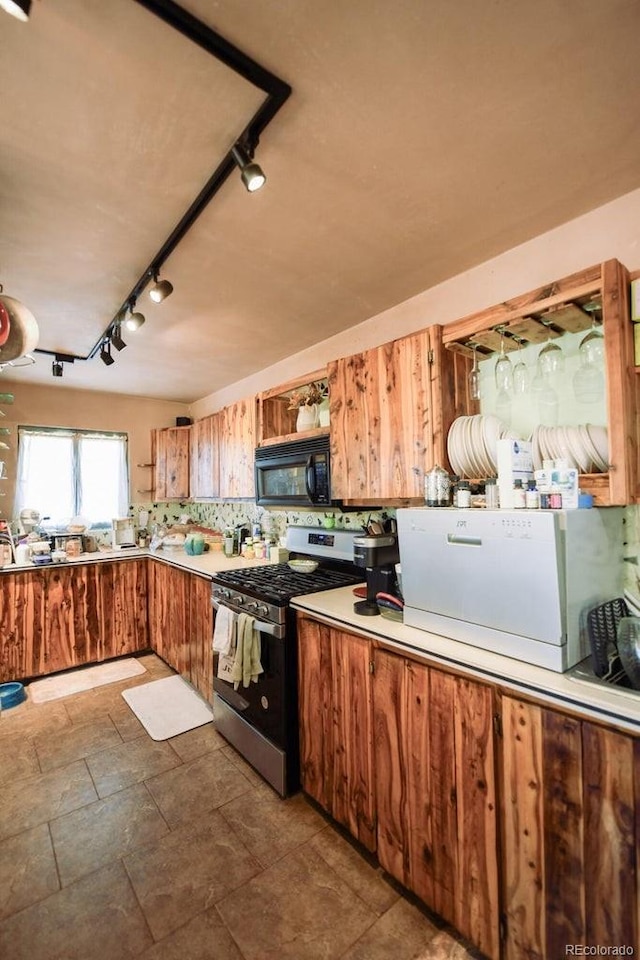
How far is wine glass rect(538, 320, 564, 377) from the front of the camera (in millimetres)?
1585

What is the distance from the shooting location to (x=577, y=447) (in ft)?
4.65

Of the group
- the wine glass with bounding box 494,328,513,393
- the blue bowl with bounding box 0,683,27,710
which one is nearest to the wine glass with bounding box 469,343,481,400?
the wine glass with bounding box 494,328,513,393

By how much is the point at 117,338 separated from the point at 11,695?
268cm

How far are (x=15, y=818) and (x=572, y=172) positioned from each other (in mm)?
3549

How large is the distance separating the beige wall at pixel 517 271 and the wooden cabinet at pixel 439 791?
1654mm

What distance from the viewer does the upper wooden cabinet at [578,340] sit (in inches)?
50.2

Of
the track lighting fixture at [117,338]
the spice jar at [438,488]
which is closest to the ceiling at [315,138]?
the track lighting fixture at [117,338]

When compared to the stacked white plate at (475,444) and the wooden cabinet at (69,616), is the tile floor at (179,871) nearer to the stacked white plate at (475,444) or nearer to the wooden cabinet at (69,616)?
the wooden cabinet at (69,616)

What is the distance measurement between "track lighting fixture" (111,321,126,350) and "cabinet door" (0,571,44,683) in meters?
2.07

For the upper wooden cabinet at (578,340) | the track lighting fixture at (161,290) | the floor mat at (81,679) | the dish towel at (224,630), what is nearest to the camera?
the upper wooden cabinet at (578,340)

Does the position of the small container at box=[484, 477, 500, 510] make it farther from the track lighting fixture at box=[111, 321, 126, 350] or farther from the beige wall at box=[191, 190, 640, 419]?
the track lighting fixture at box=[111, 321, 126, 350]

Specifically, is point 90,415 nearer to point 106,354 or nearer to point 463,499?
point 106,354

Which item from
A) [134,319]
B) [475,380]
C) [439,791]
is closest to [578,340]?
[475,380]

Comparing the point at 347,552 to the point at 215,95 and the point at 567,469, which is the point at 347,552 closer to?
the point at 567,469
